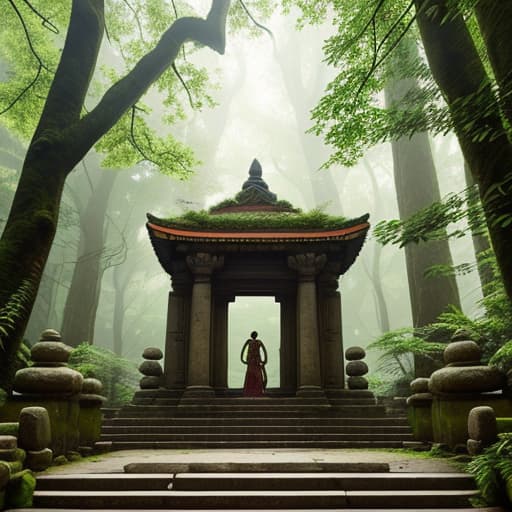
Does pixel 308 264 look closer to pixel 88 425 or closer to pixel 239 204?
pixel 239 204

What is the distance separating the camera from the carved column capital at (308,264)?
10.1 meters

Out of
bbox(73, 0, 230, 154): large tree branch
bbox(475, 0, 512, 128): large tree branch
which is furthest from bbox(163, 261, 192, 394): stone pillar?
bbox(475, 0, 512, 128): large tree branch

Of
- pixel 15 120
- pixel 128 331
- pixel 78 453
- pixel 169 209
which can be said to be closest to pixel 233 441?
pixel 78 453

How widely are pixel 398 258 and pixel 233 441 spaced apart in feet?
108

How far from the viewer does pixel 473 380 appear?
4934 millimetres

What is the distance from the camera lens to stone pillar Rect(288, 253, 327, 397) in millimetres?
9148

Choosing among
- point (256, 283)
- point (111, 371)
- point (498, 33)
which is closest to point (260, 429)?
point (256, 283)

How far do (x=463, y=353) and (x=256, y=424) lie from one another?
4381mm

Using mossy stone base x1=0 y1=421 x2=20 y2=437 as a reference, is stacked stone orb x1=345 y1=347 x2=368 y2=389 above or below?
above

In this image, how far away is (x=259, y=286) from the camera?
1147cm

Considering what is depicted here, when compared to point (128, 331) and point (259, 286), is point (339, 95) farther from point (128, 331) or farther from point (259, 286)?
point (128, 331)

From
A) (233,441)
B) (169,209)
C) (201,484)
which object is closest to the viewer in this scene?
(201,484)

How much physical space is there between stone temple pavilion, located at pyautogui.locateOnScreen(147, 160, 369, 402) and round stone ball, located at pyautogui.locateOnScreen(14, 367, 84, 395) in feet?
13.9

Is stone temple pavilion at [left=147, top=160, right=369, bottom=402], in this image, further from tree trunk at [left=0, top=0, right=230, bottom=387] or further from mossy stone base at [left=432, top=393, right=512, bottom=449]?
mossy stone base at [left=432, top=393, right=512, bottom=449]
